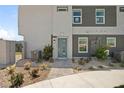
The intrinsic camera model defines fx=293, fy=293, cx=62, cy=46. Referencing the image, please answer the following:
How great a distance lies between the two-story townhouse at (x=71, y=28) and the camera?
26984 millimetres

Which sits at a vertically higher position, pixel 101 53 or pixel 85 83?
pixel 101 53

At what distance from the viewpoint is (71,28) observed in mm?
26969

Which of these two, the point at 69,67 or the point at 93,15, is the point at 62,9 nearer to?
the point at 93,15

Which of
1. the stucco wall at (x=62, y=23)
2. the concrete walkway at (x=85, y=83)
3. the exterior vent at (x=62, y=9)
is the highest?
the exterior vent at (x=62, y=9)

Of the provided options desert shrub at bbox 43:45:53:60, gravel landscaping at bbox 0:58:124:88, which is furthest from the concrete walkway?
desert shrub at bbox 43:45:53:60

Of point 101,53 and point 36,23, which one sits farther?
point 36,23

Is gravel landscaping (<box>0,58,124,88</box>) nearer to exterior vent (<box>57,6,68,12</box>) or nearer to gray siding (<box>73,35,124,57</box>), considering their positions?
gray siding (<box>73,35,124,57</box>)

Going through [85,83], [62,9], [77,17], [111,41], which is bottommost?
[85,83]

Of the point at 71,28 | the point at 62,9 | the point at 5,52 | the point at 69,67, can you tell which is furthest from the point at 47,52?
the point at 69,67

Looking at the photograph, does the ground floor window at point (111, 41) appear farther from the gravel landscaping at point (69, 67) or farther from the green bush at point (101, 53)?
the gravel landscaping at point (69, 67)

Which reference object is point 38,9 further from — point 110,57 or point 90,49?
point 110,57

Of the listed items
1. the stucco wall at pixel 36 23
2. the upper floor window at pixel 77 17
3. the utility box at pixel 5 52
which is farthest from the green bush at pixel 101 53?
the utility box at pixel 5 52
